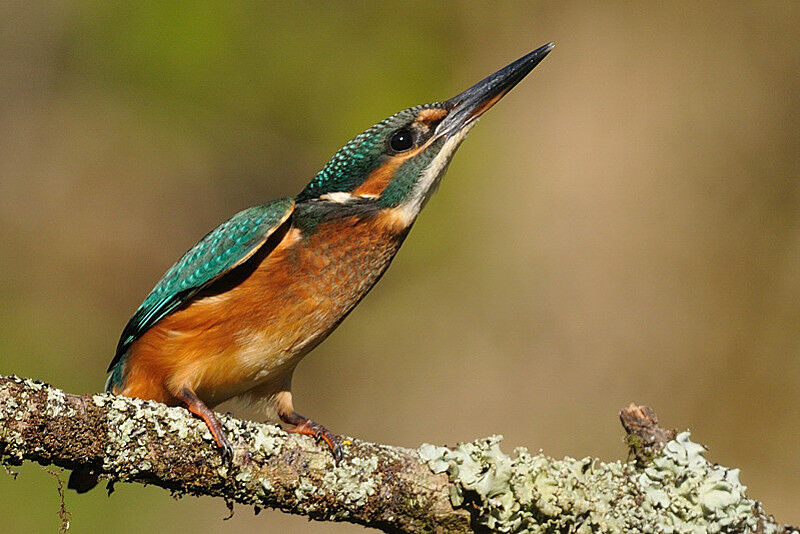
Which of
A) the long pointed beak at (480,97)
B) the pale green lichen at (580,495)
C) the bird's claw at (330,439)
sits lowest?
the bird's claw at (330,439)

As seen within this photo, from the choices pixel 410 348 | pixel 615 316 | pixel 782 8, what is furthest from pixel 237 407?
pixel 782 8

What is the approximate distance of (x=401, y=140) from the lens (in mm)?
3312

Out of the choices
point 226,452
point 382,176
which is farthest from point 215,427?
point 382,176

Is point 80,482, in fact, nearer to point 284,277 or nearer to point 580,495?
point 284,277

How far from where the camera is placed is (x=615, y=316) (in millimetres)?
5746

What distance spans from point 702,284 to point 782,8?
6.09 ft

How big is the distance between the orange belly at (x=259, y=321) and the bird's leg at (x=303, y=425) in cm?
20

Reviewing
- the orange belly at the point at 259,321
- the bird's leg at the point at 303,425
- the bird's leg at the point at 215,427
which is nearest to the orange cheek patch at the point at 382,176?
the orange belly at the point at 259,321

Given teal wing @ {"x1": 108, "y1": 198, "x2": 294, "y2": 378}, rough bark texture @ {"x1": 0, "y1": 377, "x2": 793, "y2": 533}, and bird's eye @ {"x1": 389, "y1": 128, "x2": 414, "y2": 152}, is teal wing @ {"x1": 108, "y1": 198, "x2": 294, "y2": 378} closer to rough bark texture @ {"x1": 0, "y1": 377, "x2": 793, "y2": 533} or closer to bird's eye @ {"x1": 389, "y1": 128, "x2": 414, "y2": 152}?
bird's eye @ {"x1": 389, "y1": 128, "x2": 414, "y2": 152}

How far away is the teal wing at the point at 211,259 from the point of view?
3.11 meters

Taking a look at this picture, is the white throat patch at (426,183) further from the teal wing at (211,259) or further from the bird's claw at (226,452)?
the bird's claw at (226,452)

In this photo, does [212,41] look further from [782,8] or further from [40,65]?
[782,8]

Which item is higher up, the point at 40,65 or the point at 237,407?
the point at 40,65

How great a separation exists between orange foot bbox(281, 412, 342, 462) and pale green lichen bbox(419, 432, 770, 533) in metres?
0.25
